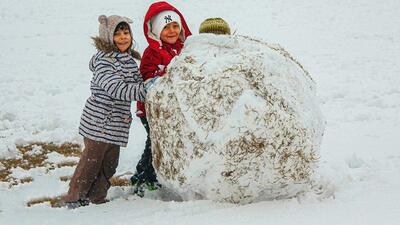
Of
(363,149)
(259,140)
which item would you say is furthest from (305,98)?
(363,149)

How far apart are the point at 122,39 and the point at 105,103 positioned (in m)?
0.58

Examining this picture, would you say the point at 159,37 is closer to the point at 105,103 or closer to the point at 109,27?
the point at 109,27

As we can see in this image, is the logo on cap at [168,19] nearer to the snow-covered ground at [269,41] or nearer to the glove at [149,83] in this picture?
the glove at [149,83]

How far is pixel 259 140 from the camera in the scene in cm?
382

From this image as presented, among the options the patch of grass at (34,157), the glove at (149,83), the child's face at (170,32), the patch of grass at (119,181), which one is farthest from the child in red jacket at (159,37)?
the patch of grass at (34,157)

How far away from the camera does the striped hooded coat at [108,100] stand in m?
4.58

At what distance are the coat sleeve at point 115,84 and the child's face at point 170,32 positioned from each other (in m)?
0.49

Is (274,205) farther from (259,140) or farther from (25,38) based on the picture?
(25,38)

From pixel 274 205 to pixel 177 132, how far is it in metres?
0.92

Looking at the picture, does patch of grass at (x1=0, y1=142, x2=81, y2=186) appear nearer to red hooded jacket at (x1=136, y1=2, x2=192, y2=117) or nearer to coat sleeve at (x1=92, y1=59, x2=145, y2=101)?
coat sleeve at (x1=92, y1=59, x2=145, y2=101)

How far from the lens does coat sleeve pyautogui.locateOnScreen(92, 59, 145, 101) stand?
14.5 ft

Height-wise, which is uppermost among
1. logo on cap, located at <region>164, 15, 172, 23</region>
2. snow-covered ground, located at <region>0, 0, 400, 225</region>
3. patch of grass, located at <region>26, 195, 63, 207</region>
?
logo on cap, located at <region>164, 15, 172, 23</region>

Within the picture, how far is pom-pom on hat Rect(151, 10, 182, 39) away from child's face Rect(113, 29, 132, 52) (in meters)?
0.24

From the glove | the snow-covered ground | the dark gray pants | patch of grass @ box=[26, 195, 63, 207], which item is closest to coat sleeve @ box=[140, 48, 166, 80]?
the glove
